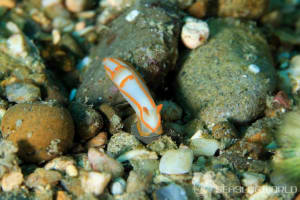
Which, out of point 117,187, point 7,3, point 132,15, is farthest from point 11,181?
point 7,3

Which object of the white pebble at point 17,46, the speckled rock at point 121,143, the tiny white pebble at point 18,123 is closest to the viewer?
the tiny white pebble at point 18,123

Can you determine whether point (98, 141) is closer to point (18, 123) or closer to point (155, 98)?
point (18, 123)

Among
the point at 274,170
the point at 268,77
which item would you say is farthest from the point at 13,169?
the point at 268,77

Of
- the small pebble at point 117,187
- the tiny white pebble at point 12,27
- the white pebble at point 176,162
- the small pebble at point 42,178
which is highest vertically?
the tiny white pebble at point 12,27

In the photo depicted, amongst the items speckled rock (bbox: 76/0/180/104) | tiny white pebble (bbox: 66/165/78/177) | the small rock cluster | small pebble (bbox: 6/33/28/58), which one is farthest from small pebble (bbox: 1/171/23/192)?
small pebble (bbox: 6/33/28/58)

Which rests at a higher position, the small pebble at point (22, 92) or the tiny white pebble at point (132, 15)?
the tiny white pebble at point (132, 15)

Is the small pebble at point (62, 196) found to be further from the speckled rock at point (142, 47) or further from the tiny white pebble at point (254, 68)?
the tiny white pebble at point (254, 68)

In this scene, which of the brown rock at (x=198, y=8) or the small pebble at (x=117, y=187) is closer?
the small pebble at (x=117, y=187)

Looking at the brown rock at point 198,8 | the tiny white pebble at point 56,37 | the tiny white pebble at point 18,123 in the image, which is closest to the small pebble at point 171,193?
the tiny white pebble at point 18,123
